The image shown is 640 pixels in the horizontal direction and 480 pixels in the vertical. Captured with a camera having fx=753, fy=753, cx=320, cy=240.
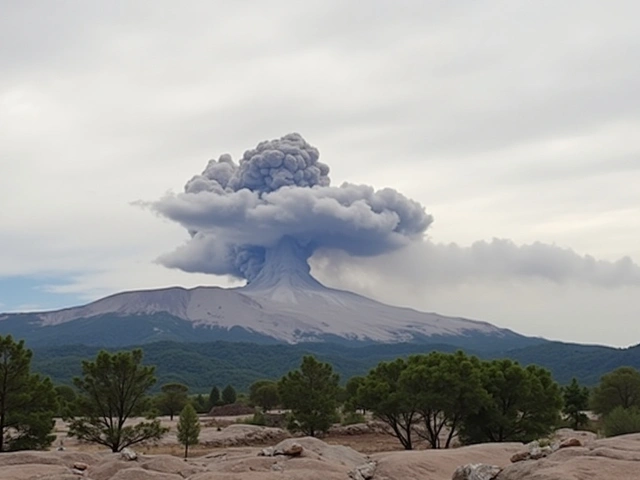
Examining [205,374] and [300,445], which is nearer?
[300,445]

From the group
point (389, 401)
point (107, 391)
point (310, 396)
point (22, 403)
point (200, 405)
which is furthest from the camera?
point (200, 405)

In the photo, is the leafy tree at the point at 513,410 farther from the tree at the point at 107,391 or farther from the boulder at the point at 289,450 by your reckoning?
the boulder at the point at 289,450

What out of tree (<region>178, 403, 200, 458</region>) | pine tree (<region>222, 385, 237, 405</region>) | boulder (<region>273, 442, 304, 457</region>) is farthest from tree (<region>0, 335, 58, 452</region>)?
pine tree (<region>222, 385, 237, 405</region>)

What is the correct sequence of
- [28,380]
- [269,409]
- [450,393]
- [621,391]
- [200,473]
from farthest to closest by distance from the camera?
1. [269,409]
2. [621,391]
3. [450,393]
4. [28,380]
5. [200,473]

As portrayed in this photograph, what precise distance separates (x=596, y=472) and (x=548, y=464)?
4.48 feet

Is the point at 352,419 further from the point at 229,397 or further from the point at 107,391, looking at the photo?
the point at 229,397

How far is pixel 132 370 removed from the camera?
4181 cm

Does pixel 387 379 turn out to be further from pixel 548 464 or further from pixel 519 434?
pixel 548 464

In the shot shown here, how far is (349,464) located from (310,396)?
2691 cm

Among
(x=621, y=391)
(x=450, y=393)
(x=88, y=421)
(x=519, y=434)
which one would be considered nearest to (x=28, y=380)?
(x=88, y=421)

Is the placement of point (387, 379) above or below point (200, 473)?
above

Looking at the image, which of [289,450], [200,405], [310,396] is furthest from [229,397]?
[289,450]

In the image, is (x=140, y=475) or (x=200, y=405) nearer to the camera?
(x=140, y=475)

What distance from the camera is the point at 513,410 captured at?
44094mm
